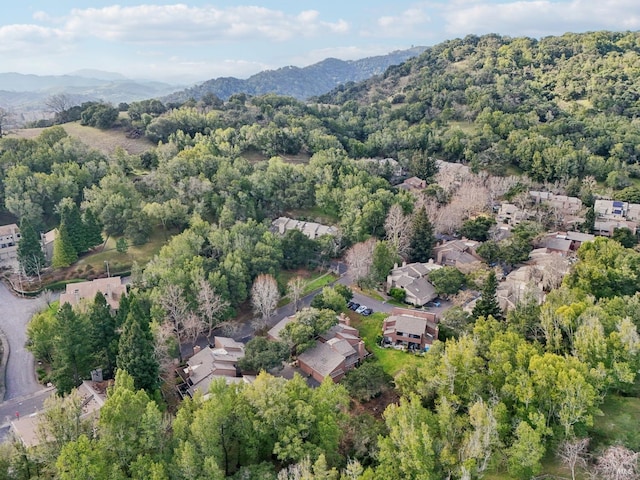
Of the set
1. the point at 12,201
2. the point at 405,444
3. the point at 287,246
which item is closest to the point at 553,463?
the point at 405,444

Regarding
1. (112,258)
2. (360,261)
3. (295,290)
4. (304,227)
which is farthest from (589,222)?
(112,258)

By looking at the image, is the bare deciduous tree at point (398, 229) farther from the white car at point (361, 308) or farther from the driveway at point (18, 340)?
the driveway at point (18, 340)

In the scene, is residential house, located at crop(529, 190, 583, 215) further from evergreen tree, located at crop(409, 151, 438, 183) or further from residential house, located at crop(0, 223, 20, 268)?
residential house, located at crop(0, 223, 20, 268)

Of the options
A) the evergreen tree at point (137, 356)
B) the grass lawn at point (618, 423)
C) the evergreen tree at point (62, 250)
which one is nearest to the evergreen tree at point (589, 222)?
the grass lawn at point (618, 423)

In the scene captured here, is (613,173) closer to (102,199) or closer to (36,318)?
(102,199)

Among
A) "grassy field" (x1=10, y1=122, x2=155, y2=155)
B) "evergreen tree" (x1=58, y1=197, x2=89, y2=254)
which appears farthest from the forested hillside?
"evergreen tree" (x1=58, y1=197, x2=89, y2=254)

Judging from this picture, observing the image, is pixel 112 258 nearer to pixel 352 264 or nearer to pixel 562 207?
pixel 352 264
